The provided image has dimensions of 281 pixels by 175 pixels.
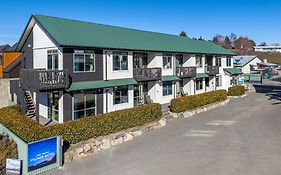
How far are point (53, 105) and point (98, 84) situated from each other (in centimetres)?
427

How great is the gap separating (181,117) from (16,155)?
16.0 m

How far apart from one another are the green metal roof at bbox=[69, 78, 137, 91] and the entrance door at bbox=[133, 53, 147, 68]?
12.8 ft

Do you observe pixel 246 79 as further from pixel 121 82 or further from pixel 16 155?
pixel 16 155

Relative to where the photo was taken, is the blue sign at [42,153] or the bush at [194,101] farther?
the bush at [194,101]

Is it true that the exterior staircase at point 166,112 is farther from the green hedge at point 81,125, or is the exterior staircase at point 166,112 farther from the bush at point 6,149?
the bush at point 6,149

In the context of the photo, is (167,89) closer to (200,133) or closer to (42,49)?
(200,133)

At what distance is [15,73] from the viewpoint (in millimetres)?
34156

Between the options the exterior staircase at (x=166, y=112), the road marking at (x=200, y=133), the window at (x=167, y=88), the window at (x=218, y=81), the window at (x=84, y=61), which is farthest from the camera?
the window at (x=218, y=81)

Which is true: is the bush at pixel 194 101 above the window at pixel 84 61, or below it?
below

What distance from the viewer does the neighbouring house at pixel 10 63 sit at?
33906 millimetres

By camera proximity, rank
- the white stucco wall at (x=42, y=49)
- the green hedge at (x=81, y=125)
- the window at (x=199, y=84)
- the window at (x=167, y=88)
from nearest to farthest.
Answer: the green hedge at (x=81, y=125) → the white stucco wall at (x=42, y=49) → the window at (x=167, y=88) → the window at (x=199, y=84)

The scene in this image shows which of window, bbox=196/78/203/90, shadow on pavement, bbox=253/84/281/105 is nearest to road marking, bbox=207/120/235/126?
window, bbox=196/78/203/90

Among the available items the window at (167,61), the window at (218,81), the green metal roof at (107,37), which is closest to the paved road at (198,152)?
the window at (167,61)

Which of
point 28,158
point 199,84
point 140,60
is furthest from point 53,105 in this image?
point 199,84
